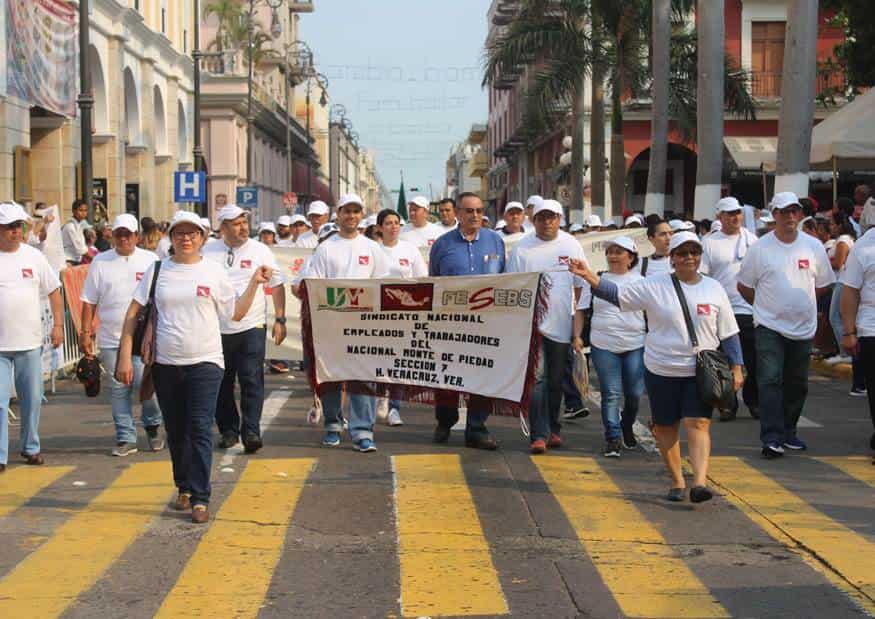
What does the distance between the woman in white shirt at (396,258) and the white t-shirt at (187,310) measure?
11.7 ft

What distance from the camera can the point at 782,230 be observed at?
1110cm

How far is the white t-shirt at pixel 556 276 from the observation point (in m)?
11.1

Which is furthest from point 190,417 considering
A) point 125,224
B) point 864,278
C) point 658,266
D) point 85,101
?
point 85,101

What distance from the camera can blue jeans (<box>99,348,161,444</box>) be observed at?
11242mm

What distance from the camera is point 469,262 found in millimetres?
11562

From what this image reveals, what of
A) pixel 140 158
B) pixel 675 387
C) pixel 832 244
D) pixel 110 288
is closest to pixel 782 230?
pixel 675 387

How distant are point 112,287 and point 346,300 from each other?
1.91 m

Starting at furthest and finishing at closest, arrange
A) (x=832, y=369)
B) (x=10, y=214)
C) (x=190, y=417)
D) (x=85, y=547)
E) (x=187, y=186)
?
1. (x=187, y=186)
2. (x=832, y=369)
3. (x=10, y=214)
4. (x=190, y=417)
5. (x=85, y=547)

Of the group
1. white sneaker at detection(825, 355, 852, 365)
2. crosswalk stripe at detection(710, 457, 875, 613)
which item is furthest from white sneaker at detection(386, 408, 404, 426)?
white sneaker at detection(825, 355, 852, 365)

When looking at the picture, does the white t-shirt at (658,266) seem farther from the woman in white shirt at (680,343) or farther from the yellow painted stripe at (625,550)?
the woman in white shirt at (680,343)

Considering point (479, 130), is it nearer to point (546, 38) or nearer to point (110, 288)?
point (546, 38)

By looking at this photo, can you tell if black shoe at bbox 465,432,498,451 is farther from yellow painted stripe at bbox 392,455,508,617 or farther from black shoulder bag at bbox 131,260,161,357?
black shoulder bag at bbox 131,260,161,357

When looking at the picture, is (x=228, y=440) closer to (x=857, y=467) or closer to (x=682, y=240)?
(x=682, y=240)

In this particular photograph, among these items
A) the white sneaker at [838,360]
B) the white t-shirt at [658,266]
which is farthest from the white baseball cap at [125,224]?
the white sneaker at [838,360]
